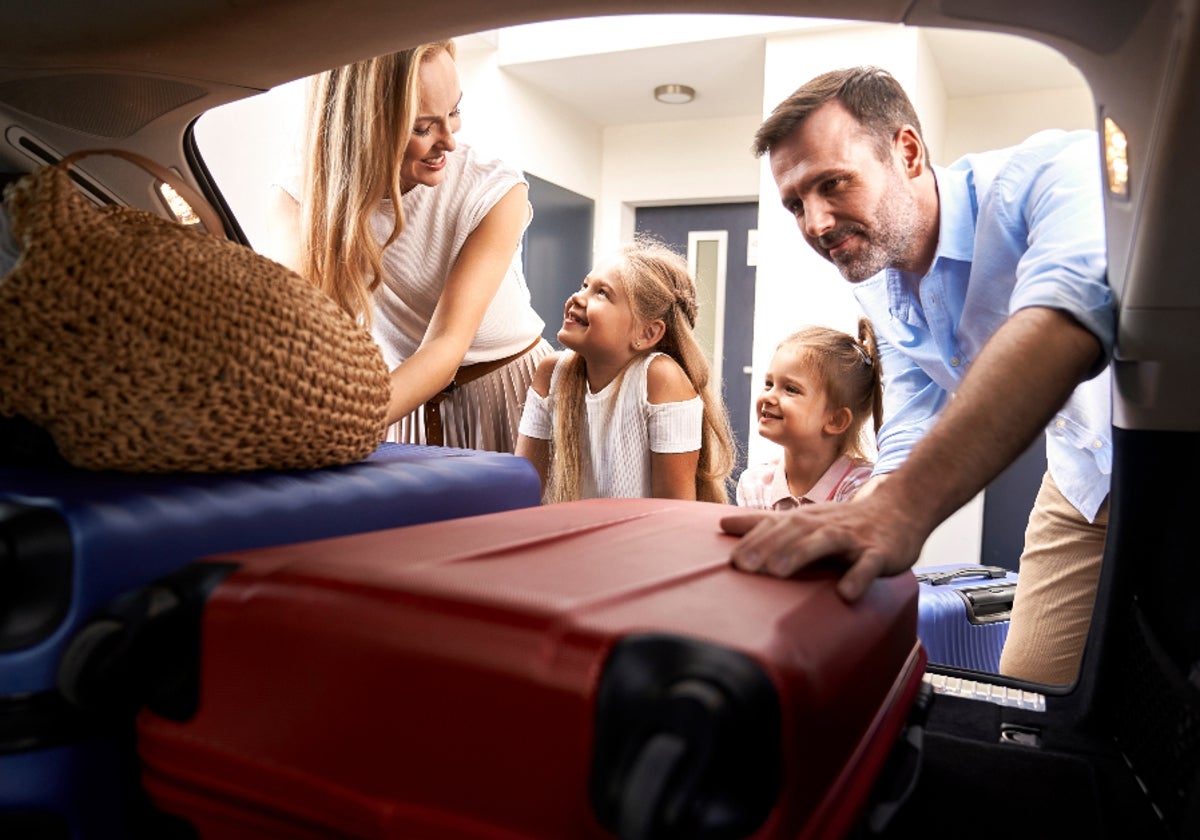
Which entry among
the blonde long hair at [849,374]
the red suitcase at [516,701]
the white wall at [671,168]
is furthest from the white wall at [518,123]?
the red suitcase at [516,701]

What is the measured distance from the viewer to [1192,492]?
0.56 meters

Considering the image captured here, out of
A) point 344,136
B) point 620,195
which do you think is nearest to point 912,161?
point 344,136

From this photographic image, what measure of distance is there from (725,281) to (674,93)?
0.97m

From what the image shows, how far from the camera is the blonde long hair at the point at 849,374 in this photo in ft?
5.90

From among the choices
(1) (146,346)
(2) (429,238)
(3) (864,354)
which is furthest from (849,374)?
(1) (146,346)

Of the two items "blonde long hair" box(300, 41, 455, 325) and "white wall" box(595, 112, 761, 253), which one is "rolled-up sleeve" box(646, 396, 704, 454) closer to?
"blonde long hair" box(300, 41, 455, 325)

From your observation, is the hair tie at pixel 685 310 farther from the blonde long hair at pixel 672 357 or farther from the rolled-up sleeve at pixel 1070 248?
the rolled-up sleeve at pixel 1070 248

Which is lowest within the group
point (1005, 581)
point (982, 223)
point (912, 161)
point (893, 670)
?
point (1005, 581)

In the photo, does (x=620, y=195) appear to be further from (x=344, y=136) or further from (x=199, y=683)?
(x=199, y=683)

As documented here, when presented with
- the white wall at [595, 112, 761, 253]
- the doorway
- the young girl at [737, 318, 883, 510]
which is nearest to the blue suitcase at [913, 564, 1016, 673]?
the young girl at [737, 318, 883, 510]

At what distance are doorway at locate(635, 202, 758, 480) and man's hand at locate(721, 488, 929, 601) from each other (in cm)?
410

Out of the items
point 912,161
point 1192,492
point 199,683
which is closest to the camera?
point 199,683

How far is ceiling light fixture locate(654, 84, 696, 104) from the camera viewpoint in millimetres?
4176

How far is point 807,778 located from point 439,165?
95cm
